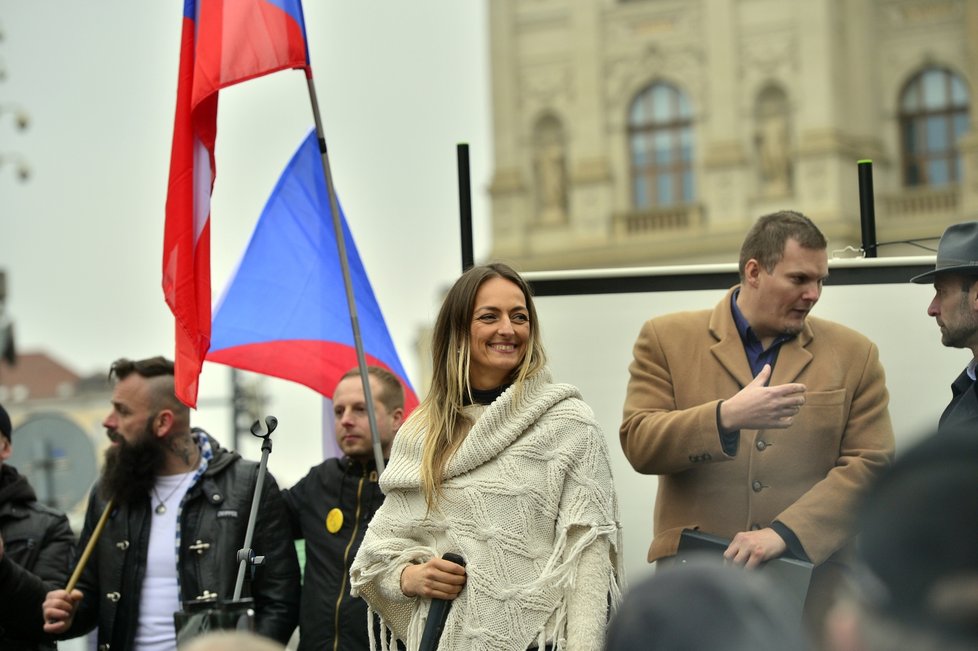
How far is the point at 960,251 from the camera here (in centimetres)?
540

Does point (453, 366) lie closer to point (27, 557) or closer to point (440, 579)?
point (440, 579)

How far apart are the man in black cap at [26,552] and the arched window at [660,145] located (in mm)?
40364

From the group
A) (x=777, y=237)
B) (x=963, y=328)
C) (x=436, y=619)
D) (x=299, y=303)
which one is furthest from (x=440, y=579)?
(x=299, y=303)

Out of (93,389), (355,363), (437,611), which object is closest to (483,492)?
(437,611)

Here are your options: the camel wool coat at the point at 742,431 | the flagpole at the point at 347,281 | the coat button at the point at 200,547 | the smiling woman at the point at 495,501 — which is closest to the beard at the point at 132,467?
the coat button at the point at 200,547

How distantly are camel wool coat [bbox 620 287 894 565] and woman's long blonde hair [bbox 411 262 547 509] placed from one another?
0.57 metres

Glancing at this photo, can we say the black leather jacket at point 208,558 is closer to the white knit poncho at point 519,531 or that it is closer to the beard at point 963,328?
the white knit poncho at point 519,531

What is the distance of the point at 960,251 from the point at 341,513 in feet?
8.25

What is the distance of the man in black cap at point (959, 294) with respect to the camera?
5.32 metres

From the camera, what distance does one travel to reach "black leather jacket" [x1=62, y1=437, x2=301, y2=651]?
21.3 ft

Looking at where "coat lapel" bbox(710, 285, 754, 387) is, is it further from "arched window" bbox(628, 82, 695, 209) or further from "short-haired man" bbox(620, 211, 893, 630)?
"arched window" bbox(628, 82, 695, 209)

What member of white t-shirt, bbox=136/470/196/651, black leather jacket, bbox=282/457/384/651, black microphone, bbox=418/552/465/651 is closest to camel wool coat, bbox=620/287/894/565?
black microphone, bbox=418/552/465/651

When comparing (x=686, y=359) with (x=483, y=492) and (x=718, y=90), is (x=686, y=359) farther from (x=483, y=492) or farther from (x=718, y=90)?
(x=718, y=90)

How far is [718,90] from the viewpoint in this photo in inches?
1818
